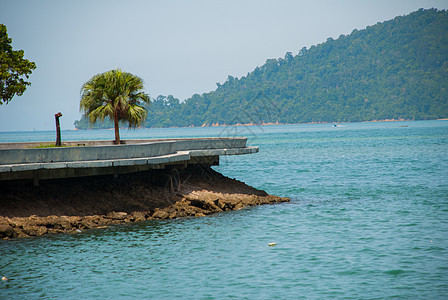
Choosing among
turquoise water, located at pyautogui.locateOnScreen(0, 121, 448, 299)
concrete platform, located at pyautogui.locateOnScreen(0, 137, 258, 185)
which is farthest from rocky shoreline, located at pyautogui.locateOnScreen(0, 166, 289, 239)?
concrete platform, located at pyautogui.locateOnScreen(0, 137, 258, 185)

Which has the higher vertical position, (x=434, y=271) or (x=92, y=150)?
(x=92, y=150)

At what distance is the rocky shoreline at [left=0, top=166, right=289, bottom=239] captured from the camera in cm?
2234

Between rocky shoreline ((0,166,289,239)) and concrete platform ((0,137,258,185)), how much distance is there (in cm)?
99

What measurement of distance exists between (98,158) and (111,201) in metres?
2.71

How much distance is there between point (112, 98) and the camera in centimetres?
2895

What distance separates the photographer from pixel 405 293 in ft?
51.0

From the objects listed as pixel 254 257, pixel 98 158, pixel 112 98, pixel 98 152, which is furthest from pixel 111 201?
pixel 254 257

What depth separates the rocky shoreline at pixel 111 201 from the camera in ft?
73.3

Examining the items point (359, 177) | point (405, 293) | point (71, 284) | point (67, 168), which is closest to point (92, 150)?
point (67, 168)

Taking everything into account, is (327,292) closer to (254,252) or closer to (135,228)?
(254,252)

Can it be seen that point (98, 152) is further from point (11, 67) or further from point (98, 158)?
point (11, 67)

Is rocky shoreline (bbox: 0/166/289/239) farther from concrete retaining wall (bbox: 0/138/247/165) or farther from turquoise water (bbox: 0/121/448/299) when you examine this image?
concrete retaining wall (bbox: 0/138/247/165)

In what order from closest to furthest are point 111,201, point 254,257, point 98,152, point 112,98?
point 254,257 < point 98,152 < point 111,201 < point 112,98

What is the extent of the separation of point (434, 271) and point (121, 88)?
17.9 m
